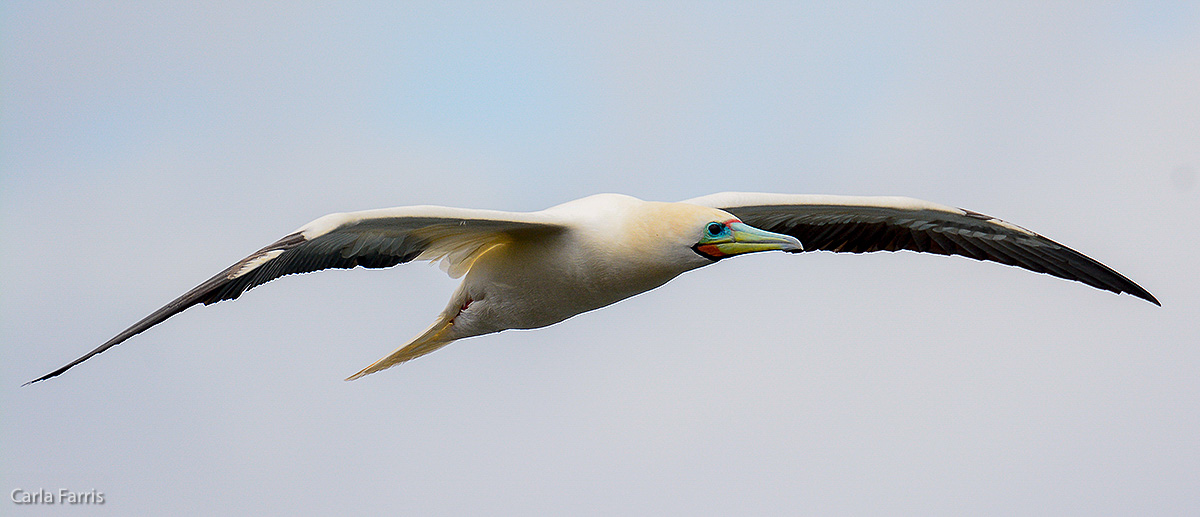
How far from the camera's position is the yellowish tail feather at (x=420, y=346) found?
9.58 m

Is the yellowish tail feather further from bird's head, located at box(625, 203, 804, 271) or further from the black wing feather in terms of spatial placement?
the black wing feather

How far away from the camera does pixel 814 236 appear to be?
10.4m

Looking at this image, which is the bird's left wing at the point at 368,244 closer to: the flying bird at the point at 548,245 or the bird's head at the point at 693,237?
the flying bird at the point at 548,245

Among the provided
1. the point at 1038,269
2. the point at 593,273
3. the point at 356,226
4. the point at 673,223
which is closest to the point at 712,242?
the point at 673,223

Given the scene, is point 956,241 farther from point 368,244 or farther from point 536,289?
point 368,244

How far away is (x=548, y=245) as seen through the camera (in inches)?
330

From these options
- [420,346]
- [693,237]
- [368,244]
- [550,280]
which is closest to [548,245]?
[550,280]

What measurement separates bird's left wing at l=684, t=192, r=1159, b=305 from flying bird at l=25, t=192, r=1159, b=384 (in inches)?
1.0

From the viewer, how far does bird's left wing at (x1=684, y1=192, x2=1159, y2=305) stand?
10141 mm

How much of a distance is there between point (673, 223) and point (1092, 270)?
4536mm

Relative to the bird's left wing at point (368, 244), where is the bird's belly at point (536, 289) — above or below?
below

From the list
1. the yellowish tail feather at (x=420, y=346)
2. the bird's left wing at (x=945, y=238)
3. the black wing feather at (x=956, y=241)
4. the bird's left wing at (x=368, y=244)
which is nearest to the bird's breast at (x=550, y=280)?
the bird's left wing at (x=368, y=244)

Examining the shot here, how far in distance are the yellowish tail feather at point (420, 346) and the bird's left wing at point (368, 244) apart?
69 cm

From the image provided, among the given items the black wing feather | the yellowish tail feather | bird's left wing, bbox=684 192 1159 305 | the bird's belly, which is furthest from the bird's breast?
the black wing feather
